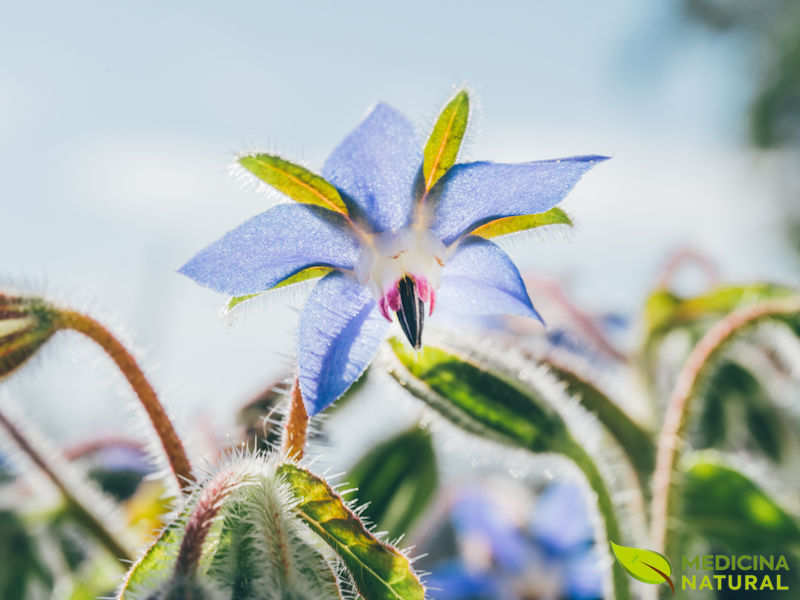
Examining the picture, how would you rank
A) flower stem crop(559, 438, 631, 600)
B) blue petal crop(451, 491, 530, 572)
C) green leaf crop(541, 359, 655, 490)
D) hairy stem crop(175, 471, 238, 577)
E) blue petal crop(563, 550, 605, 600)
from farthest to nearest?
1. blue petal crop(451, 491, 530, 572)
2. blue petal crop(563, 550, 605, 600)
3. green leaf crop(541, 359, 655, 490)
4. flower stem crop(559, 438, 631, 600)
5. hairy stem crop(175, 471, 238, 577)

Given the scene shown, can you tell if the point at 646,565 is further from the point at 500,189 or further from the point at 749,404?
the point at 749,404

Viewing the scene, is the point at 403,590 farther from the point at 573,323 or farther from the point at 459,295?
the point at 573,323

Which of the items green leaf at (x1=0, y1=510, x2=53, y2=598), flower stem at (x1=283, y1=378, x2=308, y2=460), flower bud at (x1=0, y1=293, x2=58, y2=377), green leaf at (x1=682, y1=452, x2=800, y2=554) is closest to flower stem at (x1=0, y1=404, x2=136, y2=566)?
green leaf at (x1=0, y1=510, x2=53, y2=598)

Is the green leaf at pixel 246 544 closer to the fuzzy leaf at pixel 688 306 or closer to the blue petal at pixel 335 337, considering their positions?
the blue petal at pixel 335 337

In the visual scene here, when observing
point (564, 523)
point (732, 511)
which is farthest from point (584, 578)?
point (732, 511)

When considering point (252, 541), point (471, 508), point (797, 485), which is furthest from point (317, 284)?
point (797, 485)

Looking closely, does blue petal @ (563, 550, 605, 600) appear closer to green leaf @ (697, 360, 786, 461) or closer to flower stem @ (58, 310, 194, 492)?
green leaf @ (697, 360, 786, 461)
